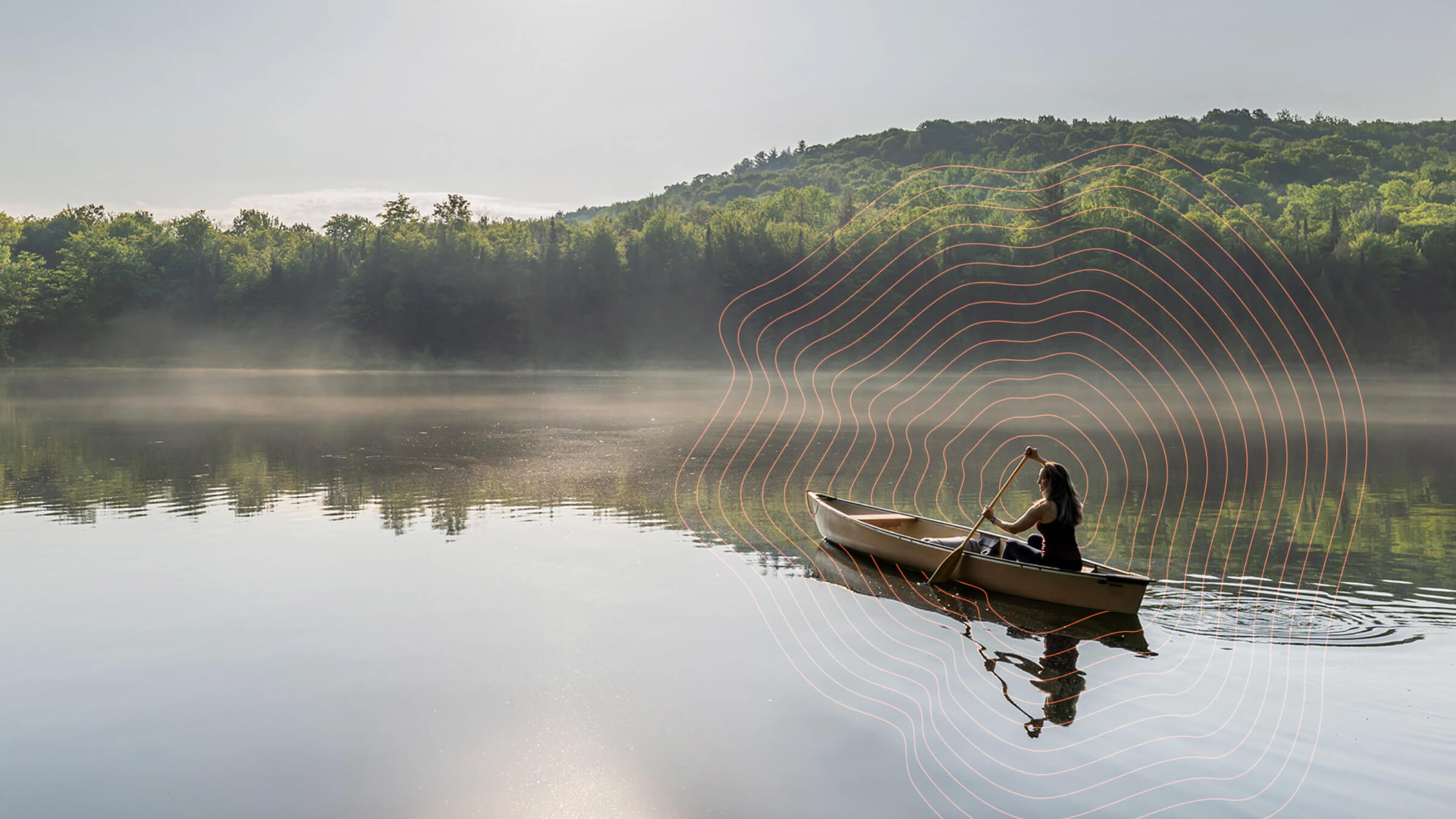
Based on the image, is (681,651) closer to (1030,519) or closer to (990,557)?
(990,557)

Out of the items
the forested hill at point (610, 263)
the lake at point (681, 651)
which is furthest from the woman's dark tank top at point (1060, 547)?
the forested hill at point (610, 263)

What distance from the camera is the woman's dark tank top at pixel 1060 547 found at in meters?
12.1

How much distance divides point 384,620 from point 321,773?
414 centimetres

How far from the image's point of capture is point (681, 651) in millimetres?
10352

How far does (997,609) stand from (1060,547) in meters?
1.08

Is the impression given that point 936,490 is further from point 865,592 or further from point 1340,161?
point 1340,161

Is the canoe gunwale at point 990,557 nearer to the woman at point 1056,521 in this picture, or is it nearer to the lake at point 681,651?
the woman at point 1056,521

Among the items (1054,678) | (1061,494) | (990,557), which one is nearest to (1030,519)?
(1061,494)

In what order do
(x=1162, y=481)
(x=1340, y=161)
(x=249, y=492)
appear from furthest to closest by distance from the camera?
(x=1340, y=161) → (x=1162, y=481) → (x=249, y=492)

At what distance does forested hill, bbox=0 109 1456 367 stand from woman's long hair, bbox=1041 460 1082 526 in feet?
241

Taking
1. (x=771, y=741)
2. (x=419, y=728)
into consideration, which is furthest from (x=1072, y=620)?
(x=419, y=728)

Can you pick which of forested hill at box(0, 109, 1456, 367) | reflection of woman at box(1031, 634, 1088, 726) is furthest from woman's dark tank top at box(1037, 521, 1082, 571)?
forested hill at box(0, 109, 1456, 367)

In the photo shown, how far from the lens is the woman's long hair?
12.0 m

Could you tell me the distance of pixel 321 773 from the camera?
731 centimetres
